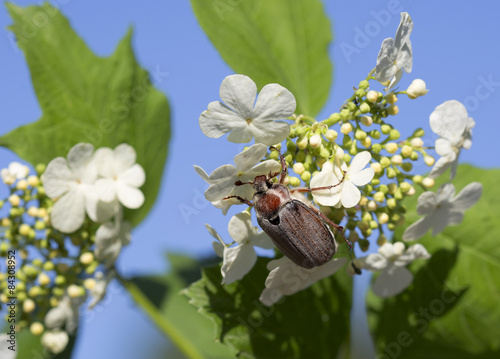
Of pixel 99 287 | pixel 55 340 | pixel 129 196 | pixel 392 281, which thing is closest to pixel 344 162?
pixel 392 281

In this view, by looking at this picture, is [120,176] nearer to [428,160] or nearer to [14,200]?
[14,200]

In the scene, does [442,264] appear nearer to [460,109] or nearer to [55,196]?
[460,109]

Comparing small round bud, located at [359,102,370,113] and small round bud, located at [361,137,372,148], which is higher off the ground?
small round bud, located at [359,102,370,113]

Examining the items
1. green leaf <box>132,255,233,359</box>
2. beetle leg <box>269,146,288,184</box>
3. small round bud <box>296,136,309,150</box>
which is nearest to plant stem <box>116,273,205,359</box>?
green leaf <box>132,255,233,359</box>

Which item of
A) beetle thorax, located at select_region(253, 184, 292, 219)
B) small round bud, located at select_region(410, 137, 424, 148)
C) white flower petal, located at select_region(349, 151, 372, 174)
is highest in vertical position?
beetle thorax, located at select_region(253, 184, 292, 219)

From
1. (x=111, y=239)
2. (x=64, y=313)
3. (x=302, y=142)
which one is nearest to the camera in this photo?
(x=302, y=142)

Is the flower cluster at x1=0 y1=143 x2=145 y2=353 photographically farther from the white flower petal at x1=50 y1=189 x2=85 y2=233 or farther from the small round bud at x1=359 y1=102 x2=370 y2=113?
the small round bud at x1=359 y1=102 x2=370 y2=113
